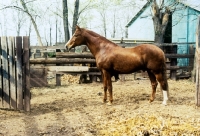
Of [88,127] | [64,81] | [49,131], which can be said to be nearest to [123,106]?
[88,127]

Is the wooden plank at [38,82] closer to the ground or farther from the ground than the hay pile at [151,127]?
farther from the ground

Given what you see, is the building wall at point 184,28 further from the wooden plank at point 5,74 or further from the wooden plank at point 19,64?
the wooden plank at point 5,74

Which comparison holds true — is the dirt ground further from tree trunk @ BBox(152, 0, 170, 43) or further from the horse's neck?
tree trunk @ BBox(152, 0, 170, 43)

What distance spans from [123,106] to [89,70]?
430cm

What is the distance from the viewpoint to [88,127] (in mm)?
4879

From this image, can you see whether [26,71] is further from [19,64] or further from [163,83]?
[163,83]

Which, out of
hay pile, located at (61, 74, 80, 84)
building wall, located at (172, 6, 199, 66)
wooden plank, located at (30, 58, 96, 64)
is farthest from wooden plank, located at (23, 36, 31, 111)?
building wall, located at (172, 6, 199, 66)

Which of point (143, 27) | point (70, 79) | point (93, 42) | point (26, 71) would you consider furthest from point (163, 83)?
point (143, 27)

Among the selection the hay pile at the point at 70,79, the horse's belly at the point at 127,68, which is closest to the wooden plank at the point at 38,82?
the hay pile at the point at 70,79

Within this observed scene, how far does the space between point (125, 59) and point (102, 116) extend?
71.5 inches

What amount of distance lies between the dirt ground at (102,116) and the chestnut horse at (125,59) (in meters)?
0.61

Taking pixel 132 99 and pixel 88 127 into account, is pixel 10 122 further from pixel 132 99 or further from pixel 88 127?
pixel 132 99

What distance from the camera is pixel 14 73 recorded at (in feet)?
19.6

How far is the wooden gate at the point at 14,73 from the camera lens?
5.93 meters
